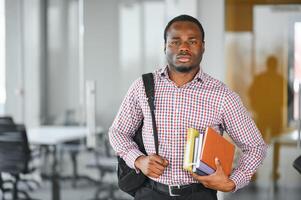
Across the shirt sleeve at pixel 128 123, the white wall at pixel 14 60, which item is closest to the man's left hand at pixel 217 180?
the shirt sleeve at pixel 128 123

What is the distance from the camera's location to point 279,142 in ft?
14.1

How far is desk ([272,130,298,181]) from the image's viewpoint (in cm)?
424

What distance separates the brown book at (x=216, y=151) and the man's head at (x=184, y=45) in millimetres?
331

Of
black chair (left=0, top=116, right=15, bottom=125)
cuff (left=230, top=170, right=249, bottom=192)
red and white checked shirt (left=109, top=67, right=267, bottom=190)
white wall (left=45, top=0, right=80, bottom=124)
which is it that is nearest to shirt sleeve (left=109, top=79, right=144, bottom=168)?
red and white checked shirt (left=109, top=67, right=267, bottom=190)

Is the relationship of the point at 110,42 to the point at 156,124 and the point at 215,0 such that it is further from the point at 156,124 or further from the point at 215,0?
the point at 156,124

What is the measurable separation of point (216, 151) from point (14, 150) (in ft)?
10.4

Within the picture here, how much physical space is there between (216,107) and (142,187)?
506 mm

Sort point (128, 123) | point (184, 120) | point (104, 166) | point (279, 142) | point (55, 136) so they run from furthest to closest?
point (55, 136) < point (104, 166) < point (279, 142) < point (128, 123) < point (184, 120)

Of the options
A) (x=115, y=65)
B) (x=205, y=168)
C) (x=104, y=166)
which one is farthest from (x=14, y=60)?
(x=205, y=168)

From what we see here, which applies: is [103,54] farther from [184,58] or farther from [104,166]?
[184,58]

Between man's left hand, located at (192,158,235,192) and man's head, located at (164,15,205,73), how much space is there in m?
0.45

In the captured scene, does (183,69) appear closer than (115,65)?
Yes

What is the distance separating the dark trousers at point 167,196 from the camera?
2389 millimetres

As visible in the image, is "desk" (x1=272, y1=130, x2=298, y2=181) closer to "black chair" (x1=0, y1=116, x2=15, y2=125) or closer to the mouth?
the mouth
